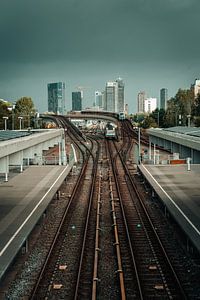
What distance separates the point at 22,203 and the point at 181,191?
9009mm

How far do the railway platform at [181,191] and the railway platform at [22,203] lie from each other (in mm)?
5869

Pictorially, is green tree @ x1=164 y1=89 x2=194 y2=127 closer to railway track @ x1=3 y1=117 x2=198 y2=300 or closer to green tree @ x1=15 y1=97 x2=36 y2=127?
green tree @ x1=15 y1=97 x2=36 y2=127

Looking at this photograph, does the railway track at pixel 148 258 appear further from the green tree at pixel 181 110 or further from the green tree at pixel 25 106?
the green tree at pixel 25 106

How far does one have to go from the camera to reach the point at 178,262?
589 inches

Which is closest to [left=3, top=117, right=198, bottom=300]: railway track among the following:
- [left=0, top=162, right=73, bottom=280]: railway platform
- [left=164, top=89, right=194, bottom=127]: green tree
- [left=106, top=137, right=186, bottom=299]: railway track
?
[left=106, top=137, right=186, bottom=299]: railway track

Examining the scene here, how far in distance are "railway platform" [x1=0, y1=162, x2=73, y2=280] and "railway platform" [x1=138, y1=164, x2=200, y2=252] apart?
5869 mm

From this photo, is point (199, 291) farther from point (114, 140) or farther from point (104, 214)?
point (114, 140)

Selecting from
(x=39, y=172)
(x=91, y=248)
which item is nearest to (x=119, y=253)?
(x=91, y=248)

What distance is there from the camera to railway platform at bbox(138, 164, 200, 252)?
17.7 metres

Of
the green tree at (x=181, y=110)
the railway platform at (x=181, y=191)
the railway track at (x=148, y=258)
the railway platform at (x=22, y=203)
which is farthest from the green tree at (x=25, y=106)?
the railway track at (x=148, y=258)

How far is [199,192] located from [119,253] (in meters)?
10.9

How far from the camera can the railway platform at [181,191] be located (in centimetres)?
1773

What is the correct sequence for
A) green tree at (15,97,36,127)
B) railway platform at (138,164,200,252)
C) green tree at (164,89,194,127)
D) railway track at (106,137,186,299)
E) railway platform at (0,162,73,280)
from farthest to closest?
green tree at (15,97,36,127) < green tree at (164,89,194,127) < railway platform at (138,164,200,252) < railway platform at (0,162,73,280) < railway track at (106,137,186,299)

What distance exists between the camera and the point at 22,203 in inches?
890
